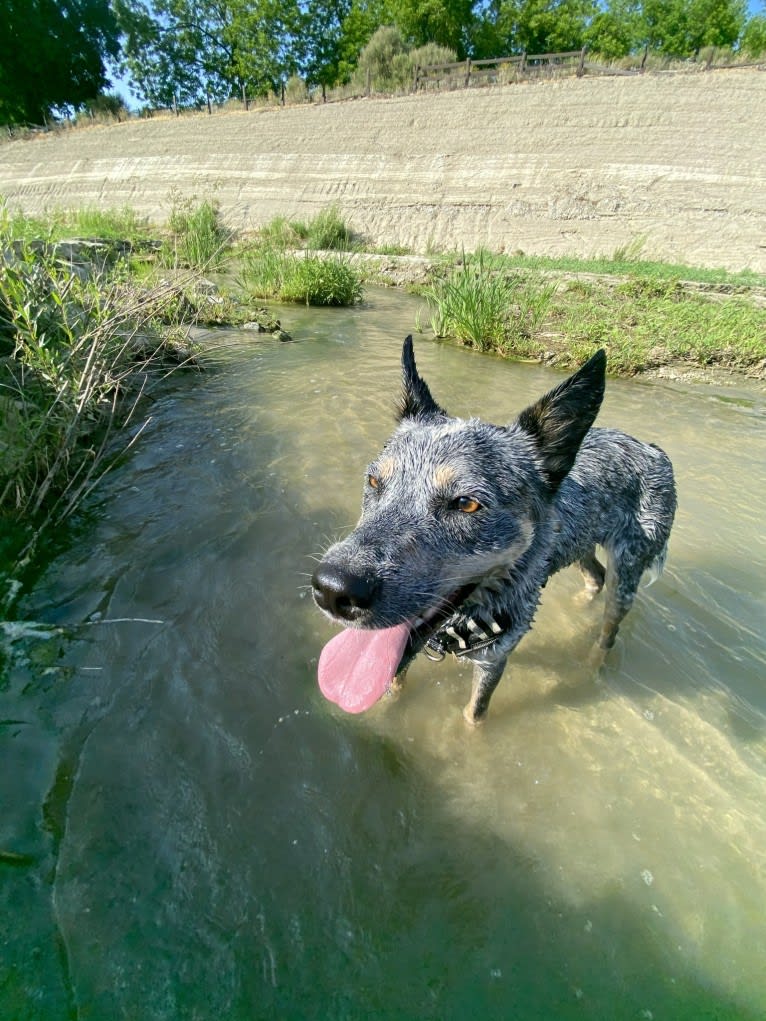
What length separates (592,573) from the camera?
3873 mm

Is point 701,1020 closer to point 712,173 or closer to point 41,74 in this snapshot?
point 712,173

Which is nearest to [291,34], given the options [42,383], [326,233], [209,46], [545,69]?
[209,46]

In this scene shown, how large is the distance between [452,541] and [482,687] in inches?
42.9

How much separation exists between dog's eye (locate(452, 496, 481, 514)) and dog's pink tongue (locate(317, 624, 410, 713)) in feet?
1.85

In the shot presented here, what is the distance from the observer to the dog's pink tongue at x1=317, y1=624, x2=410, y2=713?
1899 millimetres

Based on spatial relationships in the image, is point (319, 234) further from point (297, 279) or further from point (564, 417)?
point (564, 417)

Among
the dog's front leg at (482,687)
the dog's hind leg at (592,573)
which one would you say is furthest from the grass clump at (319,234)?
the dog's front leg at (482,687)

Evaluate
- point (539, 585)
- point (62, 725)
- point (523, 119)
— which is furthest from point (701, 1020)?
point (523, 119)

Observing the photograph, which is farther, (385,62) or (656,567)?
(385,62)

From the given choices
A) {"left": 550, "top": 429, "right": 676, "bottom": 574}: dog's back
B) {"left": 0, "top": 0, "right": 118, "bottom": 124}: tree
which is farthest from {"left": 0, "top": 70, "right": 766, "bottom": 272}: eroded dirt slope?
{"left": 550, "top": 429, "right": 676, "bottom": 574}: dog's back

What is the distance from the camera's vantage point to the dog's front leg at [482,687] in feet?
8.05

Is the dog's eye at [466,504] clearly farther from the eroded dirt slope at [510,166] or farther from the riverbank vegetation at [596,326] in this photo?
the eroded dirt slope at [510,166]

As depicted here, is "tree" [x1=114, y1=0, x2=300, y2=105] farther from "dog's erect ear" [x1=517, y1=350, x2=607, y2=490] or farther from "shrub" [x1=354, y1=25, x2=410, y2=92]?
"dog's erect ear" [x1=517, y1=350, x2=607, y2=490]

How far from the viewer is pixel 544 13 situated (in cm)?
4050
